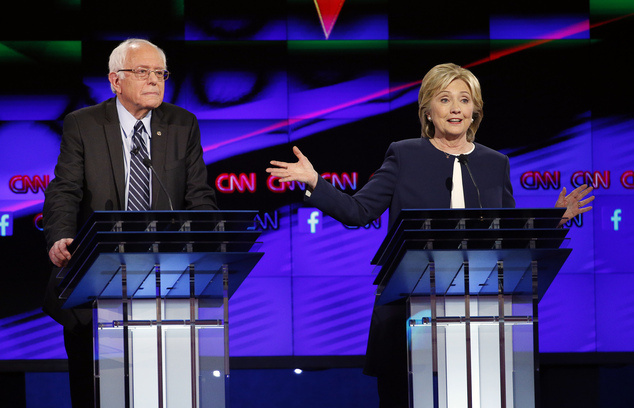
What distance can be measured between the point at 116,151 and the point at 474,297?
4.68 feet

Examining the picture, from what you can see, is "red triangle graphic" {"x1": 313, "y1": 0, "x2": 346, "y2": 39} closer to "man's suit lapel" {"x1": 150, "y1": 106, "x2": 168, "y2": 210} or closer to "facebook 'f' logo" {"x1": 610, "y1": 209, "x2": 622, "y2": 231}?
"facebook 'f' logo" {"x1": 610, "y1": 209, "x2": 622, "y2": 231}

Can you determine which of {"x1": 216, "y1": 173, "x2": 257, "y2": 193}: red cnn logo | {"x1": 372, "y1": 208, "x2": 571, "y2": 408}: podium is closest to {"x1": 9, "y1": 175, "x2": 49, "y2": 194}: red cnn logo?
{"x1": 216, "y1": 173, "x2": 257, "y2": 193}: red cnn logo

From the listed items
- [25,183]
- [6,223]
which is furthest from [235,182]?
[6,223]

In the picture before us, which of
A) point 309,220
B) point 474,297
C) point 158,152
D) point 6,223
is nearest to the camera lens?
point 474,297

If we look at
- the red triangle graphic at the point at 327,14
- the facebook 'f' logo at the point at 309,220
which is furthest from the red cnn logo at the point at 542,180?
the red triangle graphic at the point at 327,14

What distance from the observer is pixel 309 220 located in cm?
620

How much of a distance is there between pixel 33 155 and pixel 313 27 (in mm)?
2131

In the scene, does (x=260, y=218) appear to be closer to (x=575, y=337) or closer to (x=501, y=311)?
(x=575, y=337)

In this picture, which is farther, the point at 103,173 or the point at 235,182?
the point at 235,182

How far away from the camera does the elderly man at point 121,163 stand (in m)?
3.10

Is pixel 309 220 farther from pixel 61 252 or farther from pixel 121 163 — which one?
pixel 61 252

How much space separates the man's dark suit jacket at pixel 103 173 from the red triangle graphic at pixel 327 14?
117 inches

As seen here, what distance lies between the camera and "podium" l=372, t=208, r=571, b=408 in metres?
2.48

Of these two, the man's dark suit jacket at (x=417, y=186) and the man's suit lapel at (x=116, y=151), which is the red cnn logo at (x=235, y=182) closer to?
the man's suit lapel at (x=116, y=151)
